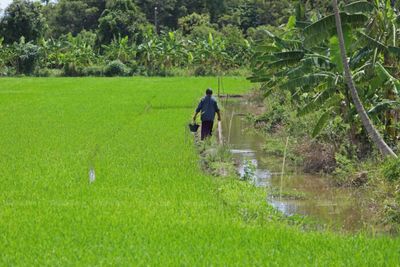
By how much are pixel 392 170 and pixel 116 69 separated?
3498 cm

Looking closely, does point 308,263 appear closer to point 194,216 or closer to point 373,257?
point 373,257

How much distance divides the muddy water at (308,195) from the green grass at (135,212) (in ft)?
2.00

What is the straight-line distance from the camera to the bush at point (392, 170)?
8.20 metres

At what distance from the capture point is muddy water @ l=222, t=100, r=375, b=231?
8.70m

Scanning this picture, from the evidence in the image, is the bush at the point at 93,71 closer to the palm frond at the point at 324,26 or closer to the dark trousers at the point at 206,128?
the dark trousers at the point at 206,128

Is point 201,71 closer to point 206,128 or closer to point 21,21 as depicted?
point 21,21

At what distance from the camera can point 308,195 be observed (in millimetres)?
10172

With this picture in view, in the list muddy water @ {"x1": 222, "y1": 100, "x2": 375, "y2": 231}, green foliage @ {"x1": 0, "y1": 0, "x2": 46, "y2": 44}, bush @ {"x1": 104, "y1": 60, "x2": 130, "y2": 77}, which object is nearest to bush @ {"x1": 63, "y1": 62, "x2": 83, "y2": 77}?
bush @ {"x1": 104, "y1": 60, "x2": 130, "y2": 77}

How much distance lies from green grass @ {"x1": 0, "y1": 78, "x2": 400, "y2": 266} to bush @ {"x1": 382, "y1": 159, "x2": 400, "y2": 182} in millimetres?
1589

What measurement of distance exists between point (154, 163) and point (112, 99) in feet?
46.8

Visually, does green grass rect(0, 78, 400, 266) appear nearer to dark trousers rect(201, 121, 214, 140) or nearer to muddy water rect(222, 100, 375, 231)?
dark trousers rect(201, 121, 214, 140)

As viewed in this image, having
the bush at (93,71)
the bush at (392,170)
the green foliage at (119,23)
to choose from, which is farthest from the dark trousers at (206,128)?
the green foliage at (119,23)

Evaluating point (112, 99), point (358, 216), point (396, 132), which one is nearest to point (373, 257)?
point (358, 216)

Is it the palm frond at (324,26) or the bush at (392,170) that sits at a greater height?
the palm frond at (324,26)
